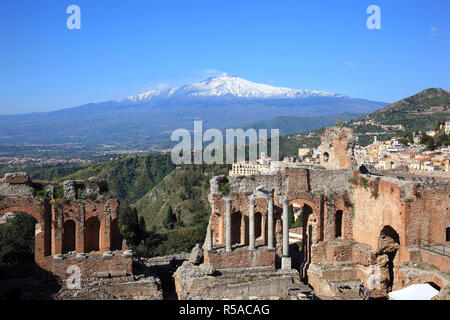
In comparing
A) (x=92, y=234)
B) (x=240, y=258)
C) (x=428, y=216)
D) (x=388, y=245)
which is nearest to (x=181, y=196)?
(x=92, y=234)

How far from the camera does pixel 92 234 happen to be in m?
23.7

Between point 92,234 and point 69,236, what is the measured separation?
1162 mm

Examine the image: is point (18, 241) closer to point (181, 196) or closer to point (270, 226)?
point (270, 226)

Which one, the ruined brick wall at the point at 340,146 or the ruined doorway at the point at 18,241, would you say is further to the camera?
the ruined doorway at the point at 18,241

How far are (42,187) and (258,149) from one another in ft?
366

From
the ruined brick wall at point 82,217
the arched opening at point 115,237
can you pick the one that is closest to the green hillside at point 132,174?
the arched opening at point 115,237

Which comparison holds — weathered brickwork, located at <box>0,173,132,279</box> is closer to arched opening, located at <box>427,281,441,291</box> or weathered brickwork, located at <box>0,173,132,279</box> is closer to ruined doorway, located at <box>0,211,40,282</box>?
ruined doorway, located at <box>0,211,40,282</box>

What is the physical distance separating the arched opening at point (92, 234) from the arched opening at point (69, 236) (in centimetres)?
75

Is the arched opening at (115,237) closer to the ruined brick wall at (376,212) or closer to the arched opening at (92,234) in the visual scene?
the arched opening at (92,234)

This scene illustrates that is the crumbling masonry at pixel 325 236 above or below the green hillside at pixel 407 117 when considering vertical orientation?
below

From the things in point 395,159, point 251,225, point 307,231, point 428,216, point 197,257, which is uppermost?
point 428,216

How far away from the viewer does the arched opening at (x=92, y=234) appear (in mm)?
23594

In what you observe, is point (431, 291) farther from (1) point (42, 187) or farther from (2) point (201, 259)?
(1) point (42, 187)
